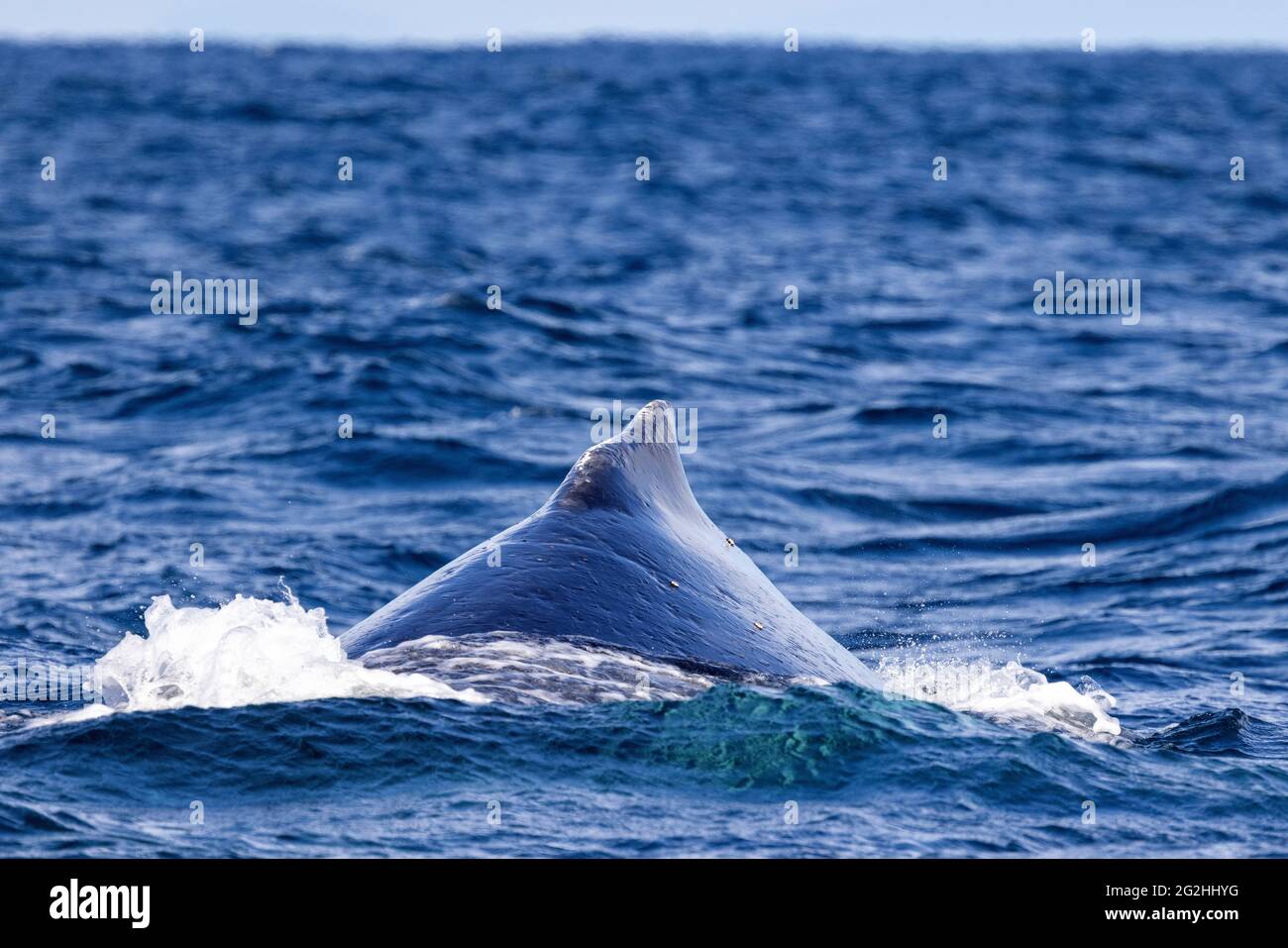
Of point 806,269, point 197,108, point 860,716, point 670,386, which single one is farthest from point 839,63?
point 860,716

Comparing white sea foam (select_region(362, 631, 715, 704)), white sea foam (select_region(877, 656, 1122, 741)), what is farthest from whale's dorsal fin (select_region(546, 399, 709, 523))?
white sea foam (select_region(877, 656, 1122, 741))

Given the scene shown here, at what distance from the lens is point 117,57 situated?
122938mm

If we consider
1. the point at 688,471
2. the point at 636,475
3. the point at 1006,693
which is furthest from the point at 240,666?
the point at 688,471

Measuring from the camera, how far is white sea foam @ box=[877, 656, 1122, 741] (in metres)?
10.1

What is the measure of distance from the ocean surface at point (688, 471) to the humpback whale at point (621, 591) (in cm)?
33

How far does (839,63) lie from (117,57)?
50.6 metres

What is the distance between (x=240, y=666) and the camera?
9039 millimetres

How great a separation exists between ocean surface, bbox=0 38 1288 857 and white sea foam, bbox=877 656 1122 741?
66 millimetres

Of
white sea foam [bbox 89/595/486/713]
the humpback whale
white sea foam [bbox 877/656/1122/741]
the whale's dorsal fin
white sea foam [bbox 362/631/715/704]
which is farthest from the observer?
the whale's dorsal fin

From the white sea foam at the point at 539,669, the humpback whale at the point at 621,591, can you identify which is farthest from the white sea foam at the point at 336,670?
the humpback whale at the point at 621,591

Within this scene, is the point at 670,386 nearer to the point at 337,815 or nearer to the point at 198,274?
the point at 198,274

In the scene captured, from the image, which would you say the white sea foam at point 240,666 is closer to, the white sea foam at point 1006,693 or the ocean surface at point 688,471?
the ocean surface at point 688,471

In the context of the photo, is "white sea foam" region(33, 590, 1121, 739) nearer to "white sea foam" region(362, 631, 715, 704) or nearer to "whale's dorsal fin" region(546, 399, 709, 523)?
"white sea foam" region(362, 631, 715, 704)

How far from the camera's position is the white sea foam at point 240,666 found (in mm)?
8617
